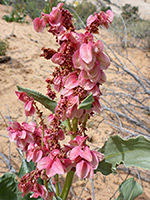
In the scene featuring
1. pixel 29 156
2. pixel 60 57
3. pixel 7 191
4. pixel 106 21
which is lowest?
pixel 7 191

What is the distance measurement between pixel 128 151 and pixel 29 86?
2519 mm

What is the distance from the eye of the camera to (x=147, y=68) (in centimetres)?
455

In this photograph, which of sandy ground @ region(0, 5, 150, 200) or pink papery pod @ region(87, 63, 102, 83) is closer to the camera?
pink papery pod @ region(87, 63, 102, 83)

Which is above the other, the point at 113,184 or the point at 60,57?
the point at 60,57

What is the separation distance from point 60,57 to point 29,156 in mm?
343

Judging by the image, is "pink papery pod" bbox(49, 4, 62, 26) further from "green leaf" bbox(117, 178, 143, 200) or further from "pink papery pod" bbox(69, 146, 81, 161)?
"green leaf" bbox(117, 178, 143, 200)

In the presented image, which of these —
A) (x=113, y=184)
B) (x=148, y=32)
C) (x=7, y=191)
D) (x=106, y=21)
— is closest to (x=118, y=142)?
(x=106, y=21)

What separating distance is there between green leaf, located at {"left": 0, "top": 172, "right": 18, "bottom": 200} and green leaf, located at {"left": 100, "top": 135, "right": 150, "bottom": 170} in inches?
16.9

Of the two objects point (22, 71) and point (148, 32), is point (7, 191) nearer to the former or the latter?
point (22, 71)

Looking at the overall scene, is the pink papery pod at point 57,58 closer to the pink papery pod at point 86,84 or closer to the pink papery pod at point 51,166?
the pink papery pod at point 86,84

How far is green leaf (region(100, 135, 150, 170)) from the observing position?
636 mm

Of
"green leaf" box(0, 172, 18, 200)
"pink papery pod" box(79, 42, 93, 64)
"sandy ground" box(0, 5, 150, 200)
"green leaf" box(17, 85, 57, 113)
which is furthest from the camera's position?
"sandy ground" box(0, 5, 150, 200)

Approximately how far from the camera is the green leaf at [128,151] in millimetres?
636

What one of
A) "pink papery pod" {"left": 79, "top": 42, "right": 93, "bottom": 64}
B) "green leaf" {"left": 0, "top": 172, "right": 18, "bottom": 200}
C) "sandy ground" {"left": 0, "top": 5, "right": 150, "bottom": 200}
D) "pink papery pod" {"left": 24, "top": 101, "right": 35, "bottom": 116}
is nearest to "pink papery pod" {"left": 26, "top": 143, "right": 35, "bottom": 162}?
"pink papery pod" {"left": 24, "top": 101, "right": 35, "bottom": 116}
